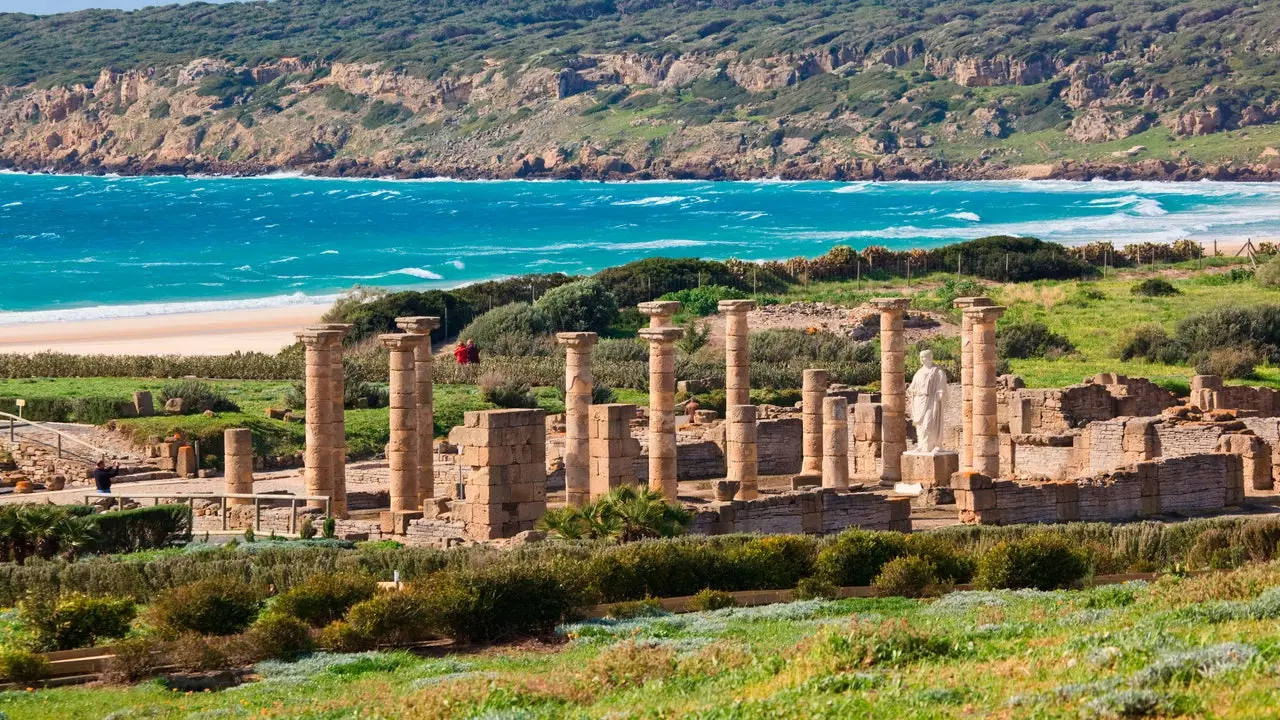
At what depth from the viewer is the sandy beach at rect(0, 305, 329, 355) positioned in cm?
6431

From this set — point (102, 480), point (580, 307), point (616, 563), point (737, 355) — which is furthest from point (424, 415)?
point (580, 307)

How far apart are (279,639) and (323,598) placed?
4.85 ft

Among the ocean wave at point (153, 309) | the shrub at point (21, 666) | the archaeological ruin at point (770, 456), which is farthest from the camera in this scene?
the ocean wave at point (153, 309)

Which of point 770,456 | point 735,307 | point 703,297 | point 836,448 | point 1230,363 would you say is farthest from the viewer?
point 703,297

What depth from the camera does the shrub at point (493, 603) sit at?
22.3 m

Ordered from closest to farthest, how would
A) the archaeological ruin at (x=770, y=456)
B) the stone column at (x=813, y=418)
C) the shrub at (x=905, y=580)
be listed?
1. the shrub at (x=905, y=580)
2. the archaeological ruin at (x=770, y=456)
3. the stone column at (x=813, y=418)

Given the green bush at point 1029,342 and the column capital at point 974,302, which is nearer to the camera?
the column capital at point 974,302

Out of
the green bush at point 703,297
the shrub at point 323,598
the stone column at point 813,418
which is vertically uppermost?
the green bush at point 703,297

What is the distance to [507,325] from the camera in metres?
57.9

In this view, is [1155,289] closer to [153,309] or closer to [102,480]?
[153,309]

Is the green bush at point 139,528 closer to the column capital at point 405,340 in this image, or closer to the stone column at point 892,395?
the column capital at point 405,340

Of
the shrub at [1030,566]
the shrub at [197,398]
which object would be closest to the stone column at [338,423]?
the shrub at [197,398]

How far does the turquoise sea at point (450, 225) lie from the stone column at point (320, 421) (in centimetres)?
4813

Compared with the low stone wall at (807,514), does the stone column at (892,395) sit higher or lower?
higher
